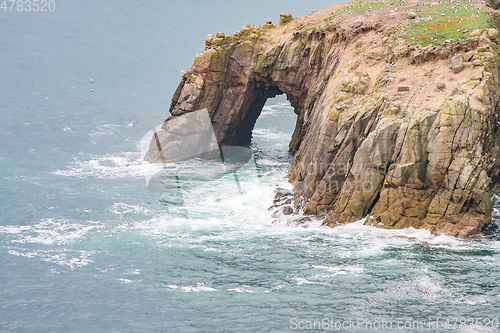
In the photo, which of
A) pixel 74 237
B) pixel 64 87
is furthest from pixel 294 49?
pixel 64 87

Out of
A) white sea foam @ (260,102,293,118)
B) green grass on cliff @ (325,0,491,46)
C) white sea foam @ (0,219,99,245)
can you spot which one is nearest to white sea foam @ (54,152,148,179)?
white sea foam @ (0,219,99,245)

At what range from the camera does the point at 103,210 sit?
53844 millimetres

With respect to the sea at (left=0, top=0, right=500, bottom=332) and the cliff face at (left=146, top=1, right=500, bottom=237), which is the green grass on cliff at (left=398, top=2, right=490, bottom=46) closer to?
the cliff face at (left=146, top=1, right=500, bottom=237)

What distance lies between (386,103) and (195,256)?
61.6 feet

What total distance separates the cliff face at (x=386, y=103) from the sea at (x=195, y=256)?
2545 mm

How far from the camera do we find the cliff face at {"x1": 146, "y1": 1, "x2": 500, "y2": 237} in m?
47.3

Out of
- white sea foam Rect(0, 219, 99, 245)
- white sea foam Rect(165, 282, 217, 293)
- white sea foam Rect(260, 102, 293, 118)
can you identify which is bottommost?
white sea foam Rect(165, 282, 217, 293)

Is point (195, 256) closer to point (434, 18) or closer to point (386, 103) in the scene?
point (386, 103)

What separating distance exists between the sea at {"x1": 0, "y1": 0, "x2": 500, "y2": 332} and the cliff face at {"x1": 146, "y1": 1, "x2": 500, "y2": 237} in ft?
8.35

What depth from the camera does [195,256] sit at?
1766 inches

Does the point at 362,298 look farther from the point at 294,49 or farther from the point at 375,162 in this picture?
the point at 294,49

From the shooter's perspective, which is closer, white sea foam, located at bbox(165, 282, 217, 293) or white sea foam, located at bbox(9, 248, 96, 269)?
white sea foam, located at bbox(165, 282, 217, 293)

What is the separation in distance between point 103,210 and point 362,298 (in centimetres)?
2429

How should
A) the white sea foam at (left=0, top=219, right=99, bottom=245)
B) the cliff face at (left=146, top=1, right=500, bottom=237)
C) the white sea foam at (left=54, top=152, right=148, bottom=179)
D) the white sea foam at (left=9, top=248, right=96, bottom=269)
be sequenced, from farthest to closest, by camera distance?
the white sea foam at (left=54, top=152, right=148, bottom=179) < the white sea foam at (left=0, top=219, right=99, bottom=245) < the cliff face at (left=146, top=1, right=500, bottom=237) < the white sea foam at (left=9, top=248, right=96, bottom=269)
